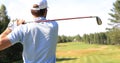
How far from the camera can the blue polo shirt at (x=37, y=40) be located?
390 centimetres

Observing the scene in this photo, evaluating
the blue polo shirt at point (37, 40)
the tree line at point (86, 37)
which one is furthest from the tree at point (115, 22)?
the blue polo shirt at point (37, 40)

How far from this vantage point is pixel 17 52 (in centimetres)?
5719

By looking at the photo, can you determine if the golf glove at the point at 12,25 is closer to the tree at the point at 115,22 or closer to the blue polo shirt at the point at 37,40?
the blue polo shirt at the point at 37,40

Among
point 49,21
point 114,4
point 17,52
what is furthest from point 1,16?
point 49,21

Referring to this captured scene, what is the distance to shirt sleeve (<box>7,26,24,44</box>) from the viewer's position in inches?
150

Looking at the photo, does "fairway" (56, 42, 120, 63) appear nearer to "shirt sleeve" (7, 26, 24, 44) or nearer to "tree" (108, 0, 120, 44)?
"tree" (108, 0, 120, 44)

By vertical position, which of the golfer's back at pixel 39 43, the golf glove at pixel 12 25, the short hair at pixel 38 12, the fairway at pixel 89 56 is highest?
the short hair at pixel 38 12

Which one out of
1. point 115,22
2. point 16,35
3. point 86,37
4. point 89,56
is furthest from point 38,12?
point 86,37

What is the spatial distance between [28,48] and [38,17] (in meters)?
0.34

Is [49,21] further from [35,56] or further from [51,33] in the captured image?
[35,56]

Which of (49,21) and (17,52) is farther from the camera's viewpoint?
(17,52)

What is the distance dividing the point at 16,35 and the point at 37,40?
0.26m

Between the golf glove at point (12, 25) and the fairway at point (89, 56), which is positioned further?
the fairway at point (89, 56)

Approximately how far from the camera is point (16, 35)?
151 inches
